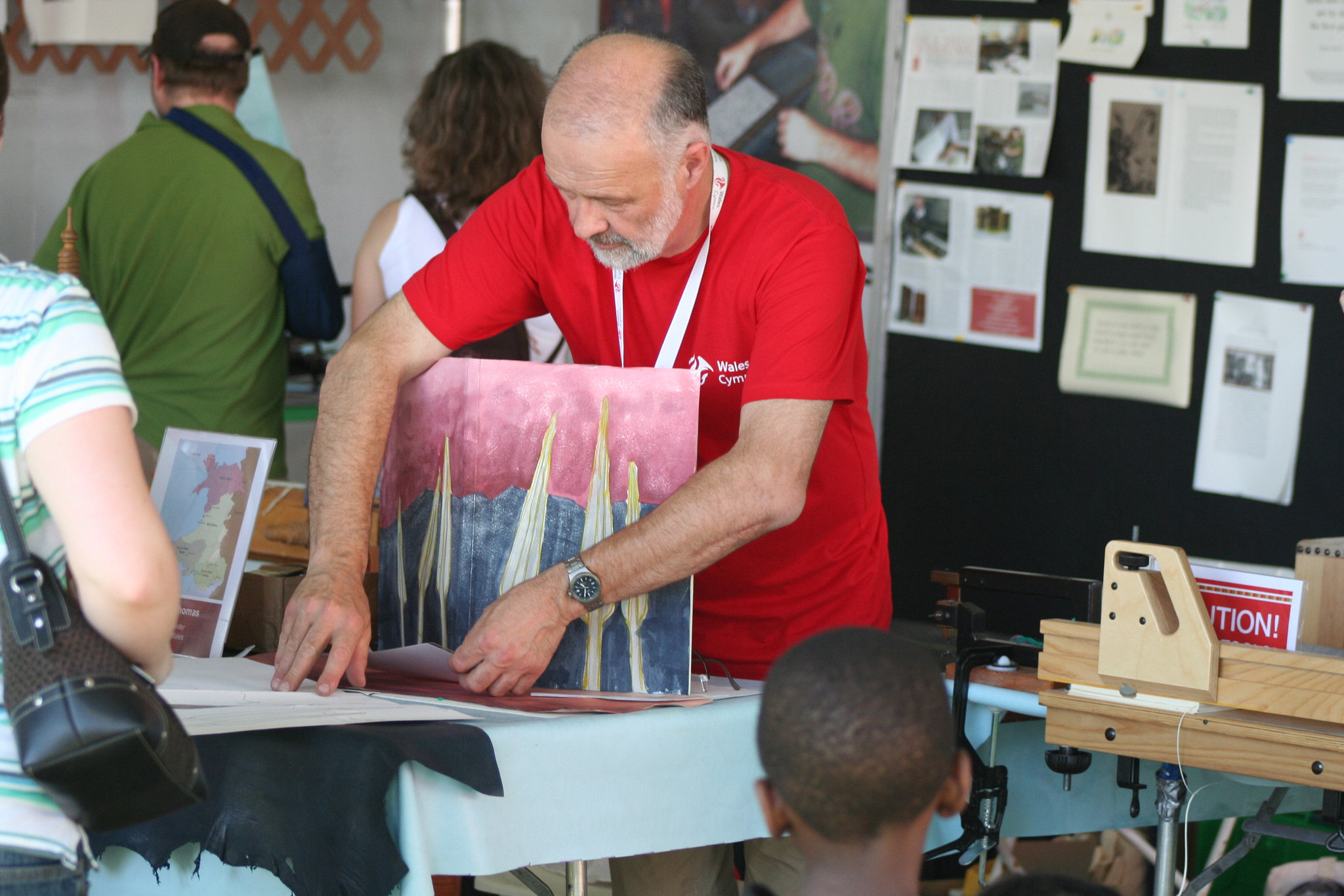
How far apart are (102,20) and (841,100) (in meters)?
2.15

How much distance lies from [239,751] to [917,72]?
276cm

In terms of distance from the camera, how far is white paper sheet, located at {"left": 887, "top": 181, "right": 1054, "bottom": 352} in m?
3.43

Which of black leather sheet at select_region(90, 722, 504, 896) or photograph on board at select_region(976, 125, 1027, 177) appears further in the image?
photograph on board at select_region(976, 125, 1027, 177)

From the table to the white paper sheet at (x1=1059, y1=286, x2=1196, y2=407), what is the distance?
6.51 ft

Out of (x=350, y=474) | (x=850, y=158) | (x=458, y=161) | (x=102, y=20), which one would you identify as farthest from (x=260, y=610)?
(x=102, y=20)

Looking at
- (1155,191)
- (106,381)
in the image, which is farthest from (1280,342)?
(106,381)

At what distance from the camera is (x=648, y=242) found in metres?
1.73

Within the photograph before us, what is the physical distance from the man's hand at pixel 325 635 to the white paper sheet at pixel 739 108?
7.94ft

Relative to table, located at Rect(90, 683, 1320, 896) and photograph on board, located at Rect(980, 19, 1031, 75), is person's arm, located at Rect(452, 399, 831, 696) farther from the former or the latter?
photograph on board, located at Rect(980, 19, 1031, 75)

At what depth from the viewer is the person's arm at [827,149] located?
145 inches

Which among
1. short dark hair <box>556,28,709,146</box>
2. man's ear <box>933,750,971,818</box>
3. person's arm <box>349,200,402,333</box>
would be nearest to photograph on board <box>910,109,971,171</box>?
person's arm <box>349,200,402,333</box>

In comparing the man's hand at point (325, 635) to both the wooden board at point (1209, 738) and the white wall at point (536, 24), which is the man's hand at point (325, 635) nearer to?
the wooden board at point (1209, 738)

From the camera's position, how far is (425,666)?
67.2 inches

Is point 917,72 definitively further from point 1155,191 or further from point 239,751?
point 239,751
